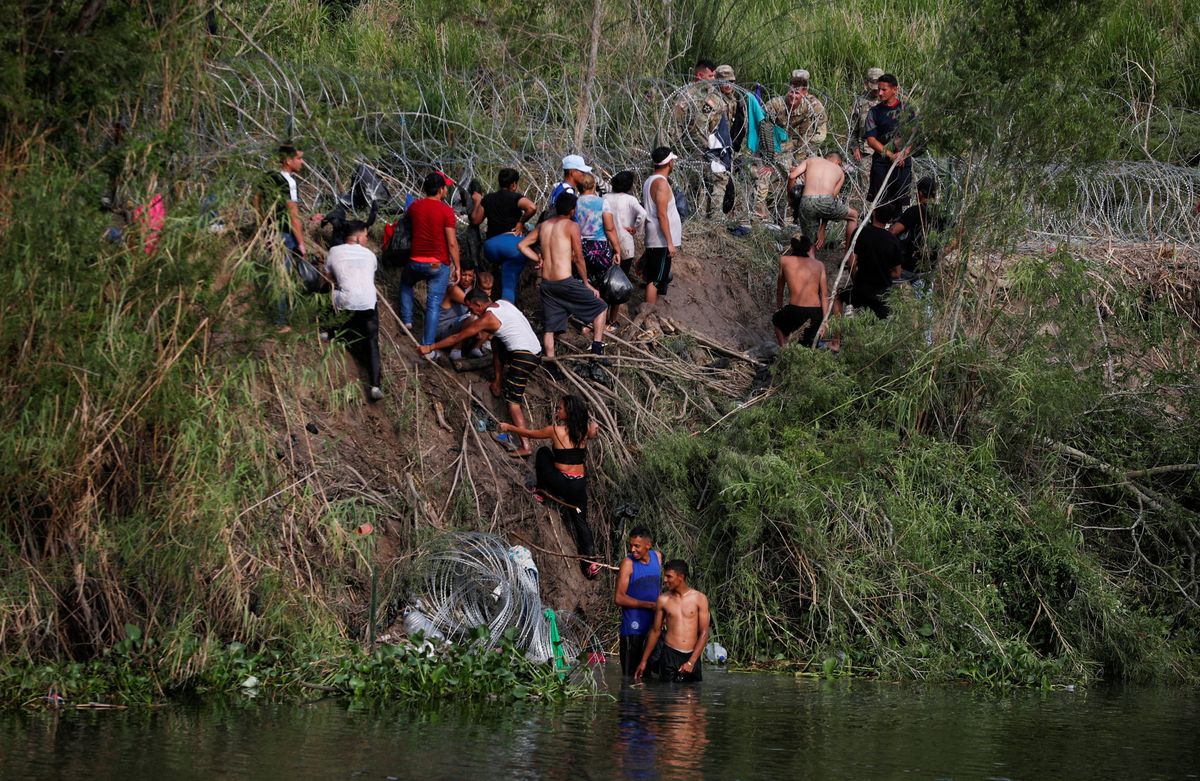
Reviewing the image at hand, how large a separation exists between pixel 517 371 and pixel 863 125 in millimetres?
5294

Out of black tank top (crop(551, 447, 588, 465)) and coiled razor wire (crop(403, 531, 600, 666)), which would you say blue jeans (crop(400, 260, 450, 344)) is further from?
coiled razor wire (crop(403, 531, 600, 666))

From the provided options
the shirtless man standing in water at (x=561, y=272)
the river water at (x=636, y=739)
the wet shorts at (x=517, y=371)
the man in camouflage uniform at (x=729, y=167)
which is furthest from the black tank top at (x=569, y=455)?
the man in camouflage uniform at (x=729, y=167)

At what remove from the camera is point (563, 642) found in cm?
1237

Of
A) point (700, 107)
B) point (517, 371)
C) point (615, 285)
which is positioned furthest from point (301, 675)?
point (700, 107)

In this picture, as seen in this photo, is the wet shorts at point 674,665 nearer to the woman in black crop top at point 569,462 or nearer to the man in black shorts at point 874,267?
the woman in black crop top at point 569,462

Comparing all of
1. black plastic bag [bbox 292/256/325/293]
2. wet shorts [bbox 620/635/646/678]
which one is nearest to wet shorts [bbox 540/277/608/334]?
black plastic bag [bbox 292/256/325/293]

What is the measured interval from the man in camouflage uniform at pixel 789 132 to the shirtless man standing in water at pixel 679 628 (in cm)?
629

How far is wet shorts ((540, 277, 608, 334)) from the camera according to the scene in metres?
14.1

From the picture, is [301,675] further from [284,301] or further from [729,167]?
[729,167]

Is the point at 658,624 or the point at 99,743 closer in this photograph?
the point at 99,743

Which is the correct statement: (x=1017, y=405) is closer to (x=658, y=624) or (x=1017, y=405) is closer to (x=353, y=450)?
(x=658, y=624)

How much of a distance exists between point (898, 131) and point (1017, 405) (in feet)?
10.4

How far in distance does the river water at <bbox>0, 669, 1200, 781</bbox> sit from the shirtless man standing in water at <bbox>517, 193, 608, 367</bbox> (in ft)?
12.5

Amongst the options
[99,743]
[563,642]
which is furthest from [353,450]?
[99,743]
